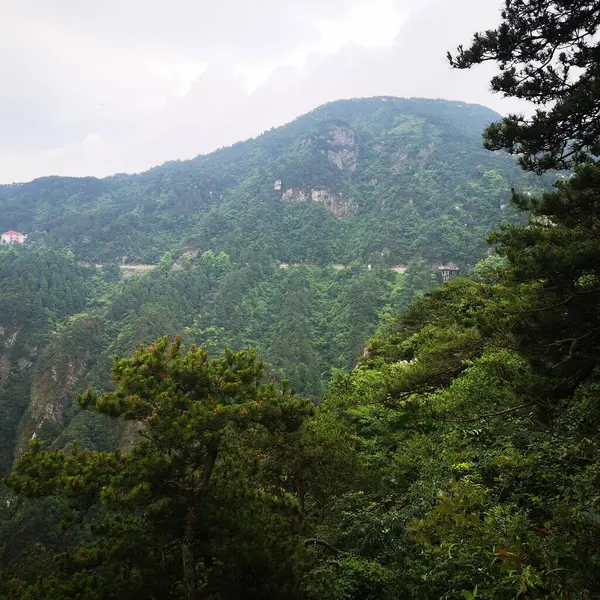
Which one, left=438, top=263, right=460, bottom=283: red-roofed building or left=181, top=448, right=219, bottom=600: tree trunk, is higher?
left=181, top=448, right=219, bottom=600: tree trunk

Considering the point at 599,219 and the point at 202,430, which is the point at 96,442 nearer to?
the point at 202,430

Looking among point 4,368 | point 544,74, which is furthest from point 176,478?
point 4,368

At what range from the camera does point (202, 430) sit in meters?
6.02

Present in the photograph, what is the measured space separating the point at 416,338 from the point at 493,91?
39.1 ft

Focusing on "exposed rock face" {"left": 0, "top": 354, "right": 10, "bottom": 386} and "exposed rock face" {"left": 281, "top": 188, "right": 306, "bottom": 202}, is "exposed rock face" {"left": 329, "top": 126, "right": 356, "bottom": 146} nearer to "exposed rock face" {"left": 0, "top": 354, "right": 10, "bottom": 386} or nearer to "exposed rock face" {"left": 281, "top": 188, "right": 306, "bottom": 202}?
"exposed rock face" {"left": 281, "top": 188, "right": 306, "bottom": 202}

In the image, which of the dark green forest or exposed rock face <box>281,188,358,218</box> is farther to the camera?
exposed rock face <box>281,188,358,218</box>

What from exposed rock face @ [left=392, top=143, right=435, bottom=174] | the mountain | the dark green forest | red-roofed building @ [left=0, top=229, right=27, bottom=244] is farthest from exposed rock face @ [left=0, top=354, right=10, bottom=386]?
exposed rock face @ [left=392, top=143, right=435, bottom=174]

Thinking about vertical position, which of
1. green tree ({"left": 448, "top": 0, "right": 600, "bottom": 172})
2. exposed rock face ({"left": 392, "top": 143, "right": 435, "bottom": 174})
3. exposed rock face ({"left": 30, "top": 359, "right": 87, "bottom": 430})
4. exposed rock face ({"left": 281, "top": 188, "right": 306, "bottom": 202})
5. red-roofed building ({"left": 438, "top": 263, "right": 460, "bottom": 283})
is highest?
exposed rock face ({"left": 392, "top": 143, "right": 435, "bottom": 174})

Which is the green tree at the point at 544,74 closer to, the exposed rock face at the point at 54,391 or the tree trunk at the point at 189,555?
the tree trunk at the point at 189,555

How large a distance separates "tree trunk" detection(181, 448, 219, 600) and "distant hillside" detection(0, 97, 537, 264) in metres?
74.0

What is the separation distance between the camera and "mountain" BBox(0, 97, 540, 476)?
59.2m

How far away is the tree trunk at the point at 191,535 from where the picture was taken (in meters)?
5.52

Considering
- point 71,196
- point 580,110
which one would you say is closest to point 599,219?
point 580,110

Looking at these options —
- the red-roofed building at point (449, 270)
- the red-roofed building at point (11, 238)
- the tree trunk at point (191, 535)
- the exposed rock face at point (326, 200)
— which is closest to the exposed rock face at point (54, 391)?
the tree trunk at point (191, 535)
